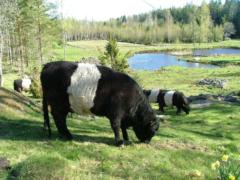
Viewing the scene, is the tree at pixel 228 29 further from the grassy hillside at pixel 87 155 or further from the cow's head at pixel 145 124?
the cow's head at pixel 145 124

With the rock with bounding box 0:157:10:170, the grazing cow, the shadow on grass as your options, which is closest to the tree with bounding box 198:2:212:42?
the grazing cow

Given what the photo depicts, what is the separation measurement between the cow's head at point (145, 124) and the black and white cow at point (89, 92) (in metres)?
0.33

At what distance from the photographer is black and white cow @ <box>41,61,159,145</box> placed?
10875 millimetres

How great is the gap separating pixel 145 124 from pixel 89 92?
203 centimetres

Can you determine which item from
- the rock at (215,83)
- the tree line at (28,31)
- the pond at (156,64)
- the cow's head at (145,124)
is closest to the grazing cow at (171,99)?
the cow's head at (145,124)

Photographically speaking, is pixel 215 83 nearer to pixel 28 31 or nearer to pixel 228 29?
pixel 28 31

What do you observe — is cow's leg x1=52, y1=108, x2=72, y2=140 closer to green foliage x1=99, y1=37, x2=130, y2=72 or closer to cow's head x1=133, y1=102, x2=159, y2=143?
cow's head x1=133, y1=102, x2=159, y2=143

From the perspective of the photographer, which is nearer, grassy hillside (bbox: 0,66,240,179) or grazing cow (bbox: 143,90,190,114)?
grassy hillside (bbox: 0,66,240,179)

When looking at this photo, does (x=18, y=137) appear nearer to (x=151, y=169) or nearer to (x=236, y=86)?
(x=151, y=169)

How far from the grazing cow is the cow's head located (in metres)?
15.0

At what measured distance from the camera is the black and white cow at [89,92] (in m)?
10.9

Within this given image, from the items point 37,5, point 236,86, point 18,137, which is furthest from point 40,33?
point 18,137

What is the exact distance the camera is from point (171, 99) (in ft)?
91.5

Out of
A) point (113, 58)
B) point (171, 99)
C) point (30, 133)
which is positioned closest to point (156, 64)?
point (113, 58)
